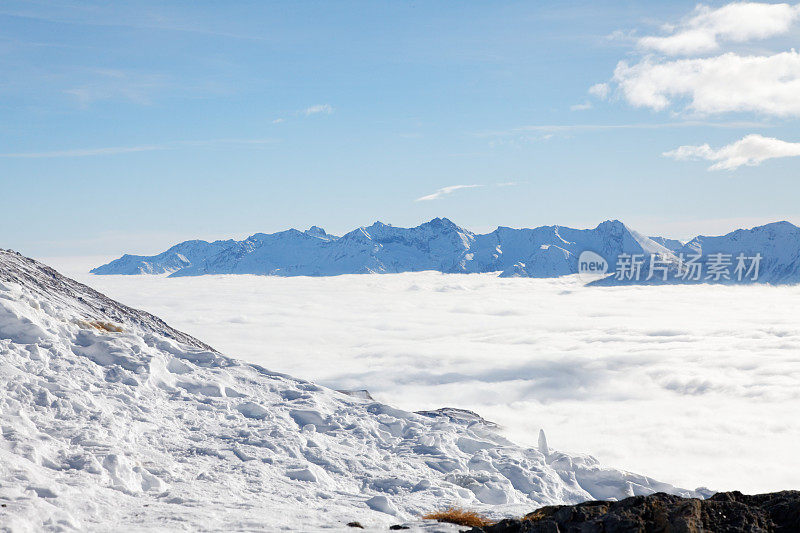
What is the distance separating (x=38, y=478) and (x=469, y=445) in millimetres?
31794

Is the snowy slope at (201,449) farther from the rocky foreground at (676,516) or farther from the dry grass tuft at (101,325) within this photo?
the rocky foreground at (676,516)

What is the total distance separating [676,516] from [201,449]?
21.3 meters

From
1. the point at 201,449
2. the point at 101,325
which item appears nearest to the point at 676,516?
the point at 201,449

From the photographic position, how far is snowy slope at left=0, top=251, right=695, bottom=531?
54.9 ft

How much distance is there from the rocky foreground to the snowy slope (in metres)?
7.75

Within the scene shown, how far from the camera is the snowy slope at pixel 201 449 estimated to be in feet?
54.9

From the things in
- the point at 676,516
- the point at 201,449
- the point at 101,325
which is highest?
the point at 676,516

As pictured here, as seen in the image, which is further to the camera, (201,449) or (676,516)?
(201,449)

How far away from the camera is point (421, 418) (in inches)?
1822

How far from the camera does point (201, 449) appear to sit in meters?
25.7

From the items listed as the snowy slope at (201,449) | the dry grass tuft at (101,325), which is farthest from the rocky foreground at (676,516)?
the dry grass tuft at (101,325)

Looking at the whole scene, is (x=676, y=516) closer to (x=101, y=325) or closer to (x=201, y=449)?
(x=201, y=449)

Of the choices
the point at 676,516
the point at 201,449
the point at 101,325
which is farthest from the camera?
the point at 101,325

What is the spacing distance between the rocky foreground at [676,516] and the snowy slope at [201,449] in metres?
7.75
